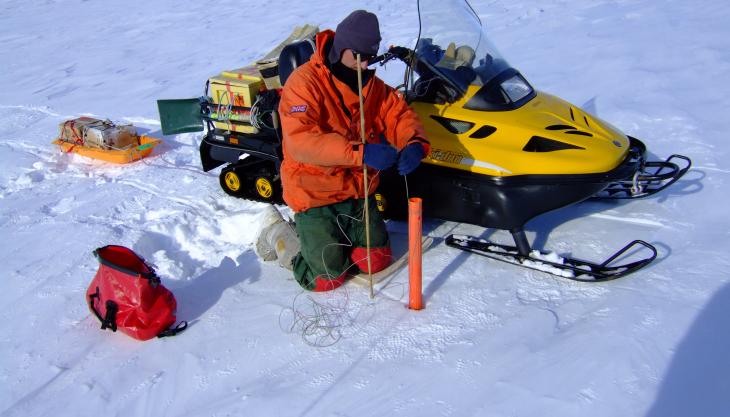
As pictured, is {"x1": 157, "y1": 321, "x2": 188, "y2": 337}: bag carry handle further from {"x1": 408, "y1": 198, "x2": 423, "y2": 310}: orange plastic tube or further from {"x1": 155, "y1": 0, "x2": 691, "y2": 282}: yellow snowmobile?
{"x1": 155, "y1": 0, "x2": 691, "y2": 282}: yellow snowmobile

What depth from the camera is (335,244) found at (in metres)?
3.58

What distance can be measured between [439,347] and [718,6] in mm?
7868

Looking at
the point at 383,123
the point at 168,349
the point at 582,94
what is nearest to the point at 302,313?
the point at 168,349

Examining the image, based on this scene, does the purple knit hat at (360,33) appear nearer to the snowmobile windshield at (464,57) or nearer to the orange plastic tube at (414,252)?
the snowmobile windshield at (464,57)

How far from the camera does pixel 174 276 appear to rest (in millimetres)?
3863

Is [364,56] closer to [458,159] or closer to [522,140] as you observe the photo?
[458,159]

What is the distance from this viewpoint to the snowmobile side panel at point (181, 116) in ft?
16.5

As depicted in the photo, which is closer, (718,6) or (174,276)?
(174,276)

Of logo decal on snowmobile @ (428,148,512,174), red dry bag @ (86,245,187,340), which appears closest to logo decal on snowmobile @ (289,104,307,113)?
logo decal on snowmobile @ (428,148,512,174)

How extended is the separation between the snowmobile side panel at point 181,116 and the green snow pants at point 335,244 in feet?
6.30

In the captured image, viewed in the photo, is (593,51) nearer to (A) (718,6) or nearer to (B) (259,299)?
(A) (718,6)

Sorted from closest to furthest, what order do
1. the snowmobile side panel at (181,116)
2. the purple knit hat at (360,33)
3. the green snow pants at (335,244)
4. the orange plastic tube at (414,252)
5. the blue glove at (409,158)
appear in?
the orange plastic tube at (414,252)
the purple knit hat at (360,33)
the blue glove at (409,158)
the green snow pants at (335,244)
the snowmobile side panel at (181,116)

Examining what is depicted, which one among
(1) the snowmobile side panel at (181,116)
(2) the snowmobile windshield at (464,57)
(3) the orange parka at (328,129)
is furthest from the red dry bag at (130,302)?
(2) the snowmobile windshield at (464,57)

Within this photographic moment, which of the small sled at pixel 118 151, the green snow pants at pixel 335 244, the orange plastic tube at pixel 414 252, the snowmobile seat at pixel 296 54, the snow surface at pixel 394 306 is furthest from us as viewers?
the small sled at pixel 118 151
